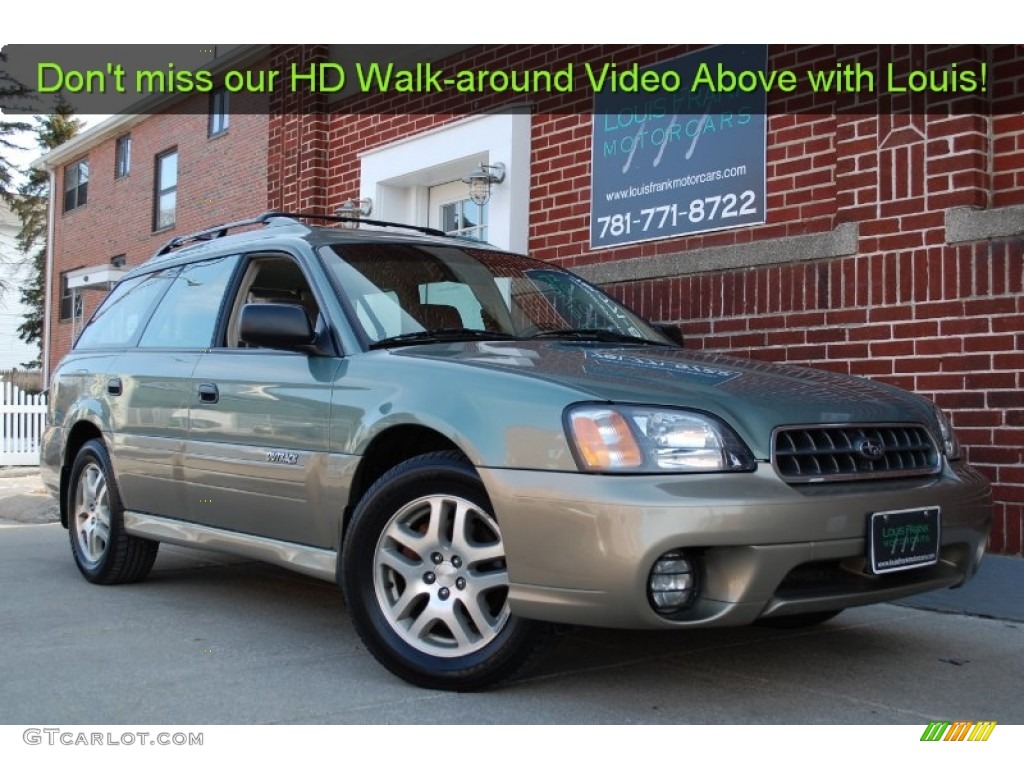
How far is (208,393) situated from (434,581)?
1.70 m

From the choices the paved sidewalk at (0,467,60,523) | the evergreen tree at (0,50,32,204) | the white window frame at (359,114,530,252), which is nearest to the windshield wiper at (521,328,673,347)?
the white window frame at (359,114,530,252)

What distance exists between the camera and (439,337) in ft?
14.2

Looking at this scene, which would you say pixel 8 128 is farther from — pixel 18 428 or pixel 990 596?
pixel 990 596

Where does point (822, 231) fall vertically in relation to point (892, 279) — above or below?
above

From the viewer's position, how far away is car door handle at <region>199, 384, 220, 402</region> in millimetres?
4793

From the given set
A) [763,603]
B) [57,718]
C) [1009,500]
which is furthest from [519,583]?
[1009,500]

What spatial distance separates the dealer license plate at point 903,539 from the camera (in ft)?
11.3

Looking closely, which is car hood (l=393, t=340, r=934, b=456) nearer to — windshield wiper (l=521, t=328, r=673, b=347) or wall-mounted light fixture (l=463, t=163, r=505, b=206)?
windshield wiper (l=521, t=328, r=673, b=347)

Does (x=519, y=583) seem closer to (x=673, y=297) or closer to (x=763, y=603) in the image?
(x=763, y=603)

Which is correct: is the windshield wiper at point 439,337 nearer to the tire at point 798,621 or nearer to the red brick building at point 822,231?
the tire at point 798,621

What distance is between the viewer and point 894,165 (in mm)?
6332

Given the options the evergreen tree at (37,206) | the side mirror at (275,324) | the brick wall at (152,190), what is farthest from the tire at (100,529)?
the evergreen tree at (37,206)

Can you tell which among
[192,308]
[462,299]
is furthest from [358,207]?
[462,299]

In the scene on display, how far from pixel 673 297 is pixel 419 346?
3.67 metres
